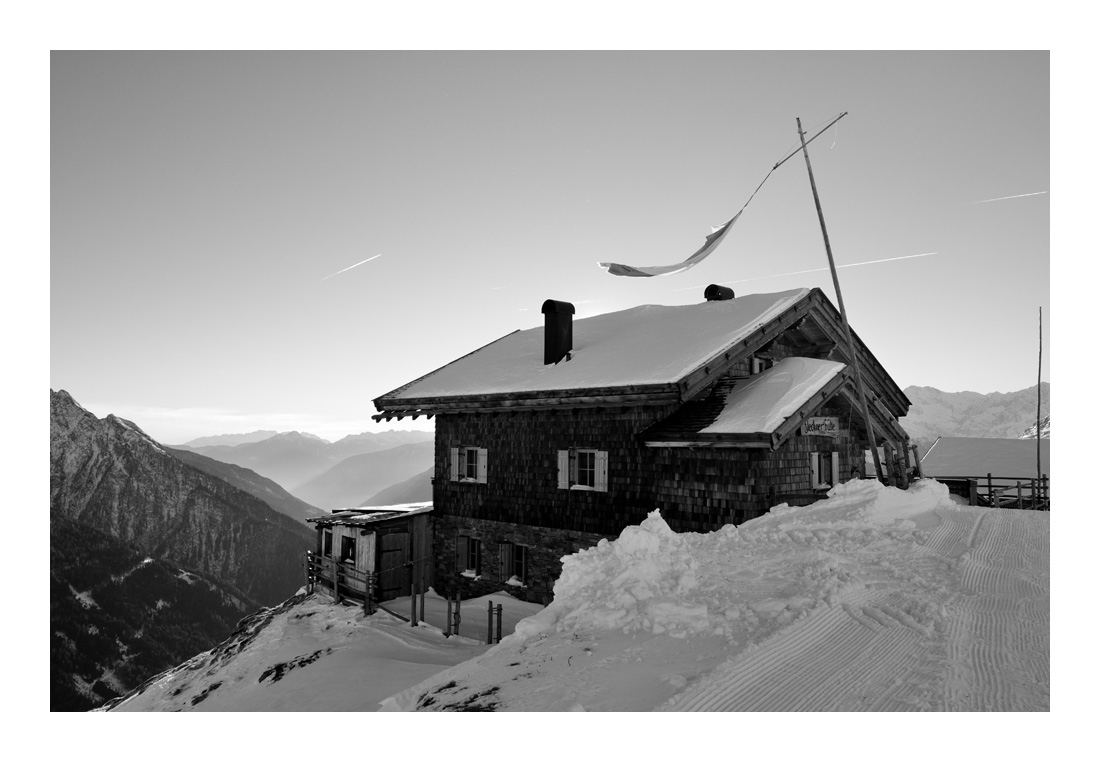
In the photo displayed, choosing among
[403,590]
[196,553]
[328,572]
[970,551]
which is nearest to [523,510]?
[403,590]

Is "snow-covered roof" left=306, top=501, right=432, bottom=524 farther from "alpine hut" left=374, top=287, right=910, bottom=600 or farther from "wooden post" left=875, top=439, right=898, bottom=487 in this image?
"wooden post" left=875, top=439, right=898, bottom=487

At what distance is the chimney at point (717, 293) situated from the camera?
67.8ft

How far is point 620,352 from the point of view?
17.3 metres

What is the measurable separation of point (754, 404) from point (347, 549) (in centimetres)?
1362

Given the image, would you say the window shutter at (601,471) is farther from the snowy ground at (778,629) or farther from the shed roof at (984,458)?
the shed roof at (984,458)

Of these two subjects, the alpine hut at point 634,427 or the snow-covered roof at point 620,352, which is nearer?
the alpine hut at point 634,427

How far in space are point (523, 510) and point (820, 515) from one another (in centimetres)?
814

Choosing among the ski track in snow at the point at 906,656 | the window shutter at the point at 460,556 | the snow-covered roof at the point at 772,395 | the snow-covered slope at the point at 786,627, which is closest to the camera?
the ski track in snow at the point at 906,656

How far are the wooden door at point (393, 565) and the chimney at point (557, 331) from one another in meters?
7.18

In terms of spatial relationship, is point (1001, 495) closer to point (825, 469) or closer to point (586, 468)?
point (825, 469)

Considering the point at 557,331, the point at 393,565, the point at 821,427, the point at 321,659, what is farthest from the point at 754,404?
the point at 393,565

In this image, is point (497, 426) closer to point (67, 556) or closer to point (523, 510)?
point (523, 510)

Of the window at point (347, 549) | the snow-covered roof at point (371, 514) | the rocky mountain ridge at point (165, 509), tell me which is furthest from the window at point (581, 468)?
the rocky mountain ridge at point (165, 509)

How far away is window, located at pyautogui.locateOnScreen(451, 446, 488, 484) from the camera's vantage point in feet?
61.3
